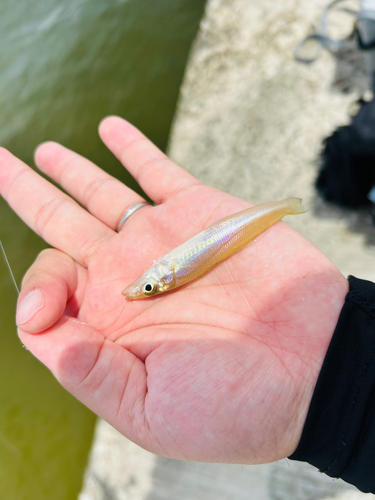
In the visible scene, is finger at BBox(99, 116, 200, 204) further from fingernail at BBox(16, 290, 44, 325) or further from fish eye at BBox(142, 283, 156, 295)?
fingernail at BBox(16, 290, 44, 325)

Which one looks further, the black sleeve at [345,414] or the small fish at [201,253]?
the small fish at [201,253]

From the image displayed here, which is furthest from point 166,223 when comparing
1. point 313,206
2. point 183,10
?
point 183,10

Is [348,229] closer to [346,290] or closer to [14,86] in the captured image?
[346,290]

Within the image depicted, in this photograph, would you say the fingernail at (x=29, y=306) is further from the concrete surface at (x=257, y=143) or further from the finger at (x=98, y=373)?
the concrete surface at (x=257, y=143)

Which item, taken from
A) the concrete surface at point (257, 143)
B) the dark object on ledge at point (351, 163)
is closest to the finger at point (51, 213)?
the concrete surface at point (257, 143)

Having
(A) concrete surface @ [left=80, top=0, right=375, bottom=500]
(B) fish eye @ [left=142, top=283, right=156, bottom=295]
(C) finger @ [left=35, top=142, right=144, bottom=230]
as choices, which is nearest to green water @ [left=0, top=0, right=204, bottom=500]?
(A) concrete surface @ [left=80, top=0, right=375, bottom=500]

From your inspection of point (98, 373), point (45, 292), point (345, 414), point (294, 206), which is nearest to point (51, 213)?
point (45, 292)

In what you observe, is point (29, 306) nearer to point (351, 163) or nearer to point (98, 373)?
point (98, 373)
